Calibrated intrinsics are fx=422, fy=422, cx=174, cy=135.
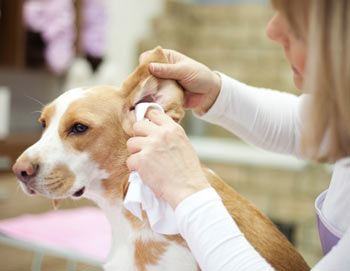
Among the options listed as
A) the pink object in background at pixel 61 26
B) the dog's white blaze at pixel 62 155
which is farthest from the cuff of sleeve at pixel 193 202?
the pink object in background at pixel 61 26

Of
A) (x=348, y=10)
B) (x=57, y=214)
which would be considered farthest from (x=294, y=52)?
(x=57, y=214)

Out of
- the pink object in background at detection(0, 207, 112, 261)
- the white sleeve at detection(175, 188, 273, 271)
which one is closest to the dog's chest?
the white sleeve at detection(175, 188, 273, 271)

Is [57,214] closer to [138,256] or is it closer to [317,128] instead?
[138,256]

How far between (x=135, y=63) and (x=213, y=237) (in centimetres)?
371

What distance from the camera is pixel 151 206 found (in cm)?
70

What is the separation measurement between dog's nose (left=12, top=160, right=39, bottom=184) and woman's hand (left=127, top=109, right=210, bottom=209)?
17cm

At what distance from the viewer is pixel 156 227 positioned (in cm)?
72

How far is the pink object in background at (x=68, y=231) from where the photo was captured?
150 centimetres

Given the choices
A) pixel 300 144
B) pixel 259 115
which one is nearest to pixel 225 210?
pixel 300 144

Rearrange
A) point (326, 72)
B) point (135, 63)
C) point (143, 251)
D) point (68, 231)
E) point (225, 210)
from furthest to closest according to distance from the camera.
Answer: point (135, 63), point (68, 231), point (143, 251), point (225, 210), point (326, 72)

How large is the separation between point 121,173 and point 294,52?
1.28 ft

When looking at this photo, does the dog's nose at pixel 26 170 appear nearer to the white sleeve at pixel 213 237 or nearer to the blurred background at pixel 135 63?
the white sleeve at pixel 213 237

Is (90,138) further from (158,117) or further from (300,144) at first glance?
(300,144)

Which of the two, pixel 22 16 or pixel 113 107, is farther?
pixel 22 16
